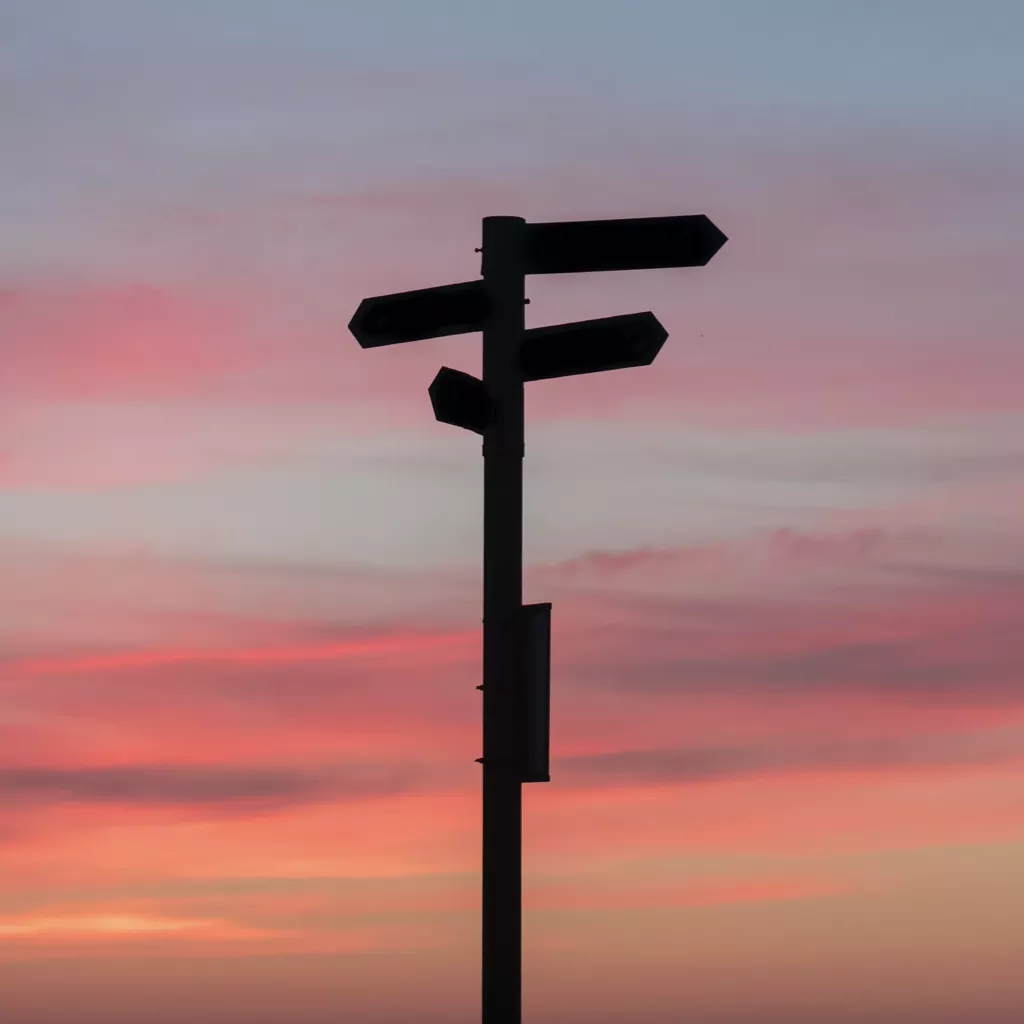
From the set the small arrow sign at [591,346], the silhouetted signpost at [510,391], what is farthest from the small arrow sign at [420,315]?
the small arrow sign at [591,346]

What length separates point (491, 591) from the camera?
8.66 m

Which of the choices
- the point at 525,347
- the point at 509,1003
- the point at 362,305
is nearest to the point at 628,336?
the point at 525,347

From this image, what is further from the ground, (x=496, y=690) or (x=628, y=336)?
(x=628, y=336)

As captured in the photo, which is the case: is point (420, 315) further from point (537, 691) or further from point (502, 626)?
point (537, 691)

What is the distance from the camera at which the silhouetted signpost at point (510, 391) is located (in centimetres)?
834

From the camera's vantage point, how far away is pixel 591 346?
8.84m

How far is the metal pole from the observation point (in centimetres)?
831

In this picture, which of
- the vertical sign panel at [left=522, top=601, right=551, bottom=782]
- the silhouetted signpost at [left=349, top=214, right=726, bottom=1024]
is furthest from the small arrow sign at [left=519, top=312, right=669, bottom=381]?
the vertical sign panel at [left=522, top=601, right=551, bottom=782]

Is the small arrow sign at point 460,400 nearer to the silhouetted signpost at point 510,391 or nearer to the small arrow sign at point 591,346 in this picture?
the silhouetted signpost at point 510,391

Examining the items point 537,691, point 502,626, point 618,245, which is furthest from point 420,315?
point 537,691

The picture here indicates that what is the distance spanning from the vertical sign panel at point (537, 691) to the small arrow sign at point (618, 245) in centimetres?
179

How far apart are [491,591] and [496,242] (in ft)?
5.87

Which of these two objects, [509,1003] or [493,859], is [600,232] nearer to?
[493,859]

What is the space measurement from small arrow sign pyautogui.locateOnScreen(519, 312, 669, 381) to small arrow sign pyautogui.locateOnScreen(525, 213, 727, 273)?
359 millimetres
